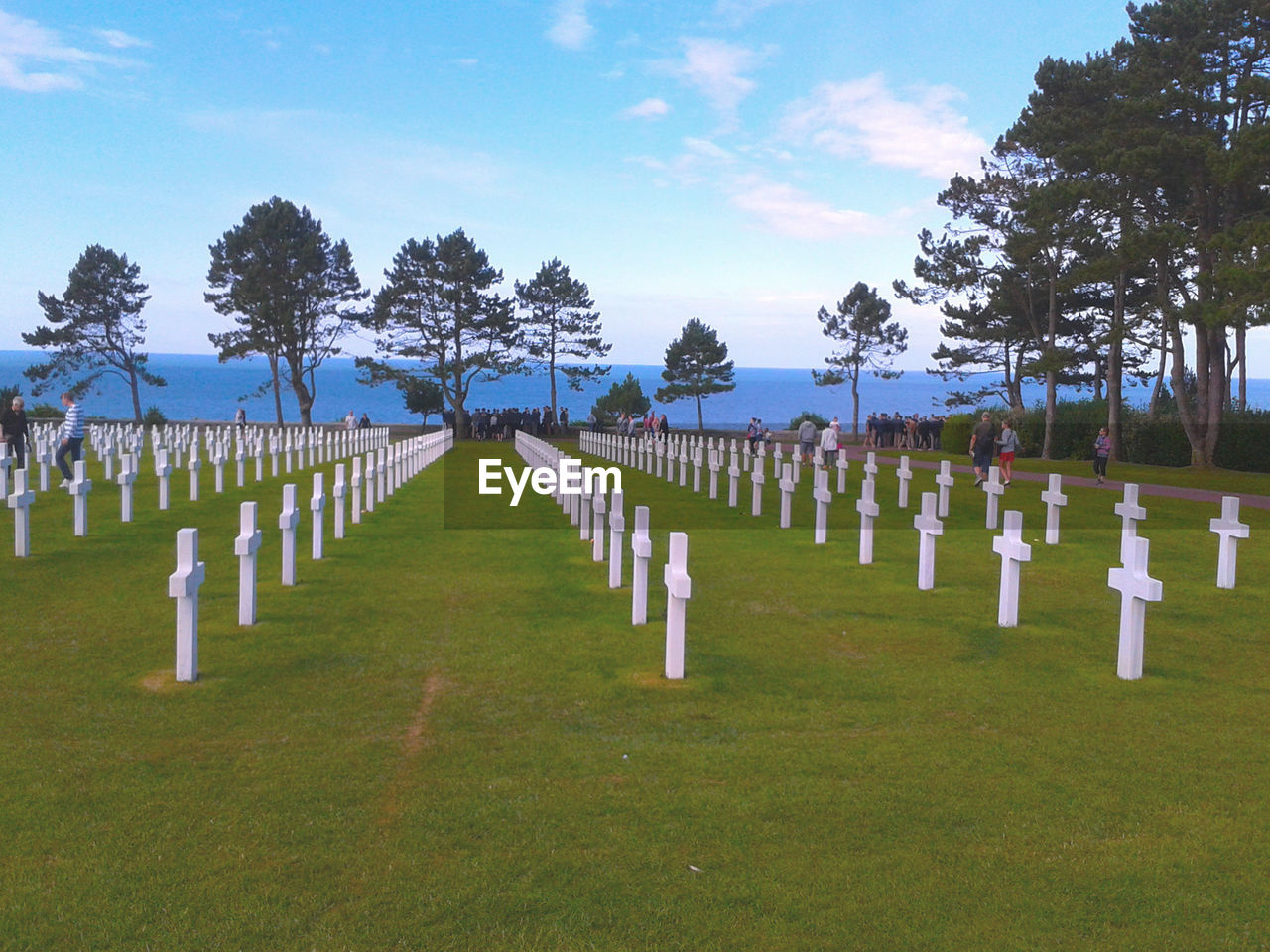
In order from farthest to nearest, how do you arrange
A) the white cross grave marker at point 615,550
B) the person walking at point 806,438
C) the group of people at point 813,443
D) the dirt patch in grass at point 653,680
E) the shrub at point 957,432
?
the shrub at point 957,432 → the group of people at point 813,443 → the person walking at point 806,438 → the white cross grave marker at point 615,550 → the dirt patch in grass at point 653,680

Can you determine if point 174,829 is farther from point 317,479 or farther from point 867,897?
point 317,479

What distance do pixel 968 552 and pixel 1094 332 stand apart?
4552cm

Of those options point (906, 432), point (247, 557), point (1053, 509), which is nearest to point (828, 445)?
point (1053, 509)

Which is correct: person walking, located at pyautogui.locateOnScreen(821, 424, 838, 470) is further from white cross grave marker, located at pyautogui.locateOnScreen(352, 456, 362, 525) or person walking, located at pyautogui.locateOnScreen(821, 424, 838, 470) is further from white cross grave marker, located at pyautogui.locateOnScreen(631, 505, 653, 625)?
white cross grave marker, located at pyautogui.locateOnScreen(631, 505, 653, 625)

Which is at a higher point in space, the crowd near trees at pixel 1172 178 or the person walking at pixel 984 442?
the crowd near trees at pixel 1172 178

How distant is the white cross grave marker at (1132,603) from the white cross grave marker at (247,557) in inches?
243

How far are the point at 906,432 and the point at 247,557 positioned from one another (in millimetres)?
49036

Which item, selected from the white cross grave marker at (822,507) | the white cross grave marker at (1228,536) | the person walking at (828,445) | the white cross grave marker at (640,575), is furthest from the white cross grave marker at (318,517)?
the person walking at (828,445)

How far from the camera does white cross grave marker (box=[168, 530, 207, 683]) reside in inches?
283

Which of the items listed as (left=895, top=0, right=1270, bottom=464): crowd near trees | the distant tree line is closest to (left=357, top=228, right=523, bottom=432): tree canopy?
the distant tree line

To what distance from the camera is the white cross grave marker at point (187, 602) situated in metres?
7.20

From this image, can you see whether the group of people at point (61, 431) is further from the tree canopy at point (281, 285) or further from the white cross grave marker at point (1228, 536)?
the tree canopy at point (281, 285)

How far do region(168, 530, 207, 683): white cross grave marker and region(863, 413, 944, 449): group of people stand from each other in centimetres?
4876

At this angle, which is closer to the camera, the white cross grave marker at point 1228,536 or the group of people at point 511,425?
the white cross grave marker at point 1228,536
